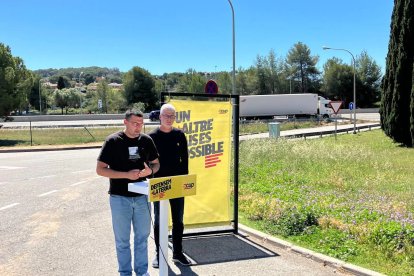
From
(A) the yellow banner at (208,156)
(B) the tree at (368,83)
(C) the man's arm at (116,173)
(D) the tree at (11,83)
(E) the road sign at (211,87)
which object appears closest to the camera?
(C) the man's arm at (116,173)

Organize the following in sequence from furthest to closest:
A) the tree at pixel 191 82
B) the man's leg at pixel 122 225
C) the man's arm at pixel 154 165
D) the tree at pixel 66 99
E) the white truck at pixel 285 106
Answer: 1. the tree at pixel 66 99
2. the tree at pixel 191 82
3. the white truck at pixel 285 106
4. the man's arm at pixel 154 165
5. the man's leg at pixel 122 225

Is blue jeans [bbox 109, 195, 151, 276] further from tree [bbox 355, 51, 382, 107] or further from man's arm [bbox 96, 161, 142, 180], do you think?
tree [bbox 355, 51, 382, 107]

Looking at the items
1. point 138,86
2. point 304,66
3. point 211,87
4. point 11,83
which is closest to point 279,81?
point 304,66

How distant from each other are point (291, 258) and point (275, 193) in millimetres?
3595

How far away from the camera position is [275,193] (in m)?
9.12

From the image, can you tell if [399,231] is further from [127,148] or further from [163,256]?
[127,148]

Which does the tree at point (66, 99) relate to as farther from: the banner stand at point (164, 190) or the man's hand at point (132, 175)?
the banner stand at point (164, 190)

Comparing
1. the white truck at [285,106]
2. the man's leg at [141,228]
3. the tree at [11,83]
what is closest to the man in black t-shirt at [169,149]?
the man's leg at [141,228]

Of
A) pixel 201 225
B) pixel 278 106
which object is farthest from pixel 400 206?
pixel 278 106

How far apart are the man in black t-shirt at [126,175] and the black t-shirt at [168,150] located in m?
0.72

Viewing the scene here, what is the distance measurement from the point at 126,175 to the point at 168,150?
1073 mm

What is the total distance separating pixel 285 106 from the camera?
198ft

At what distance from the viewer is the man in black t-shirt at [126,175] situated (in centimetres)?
429

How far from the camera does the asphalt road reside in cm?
519
